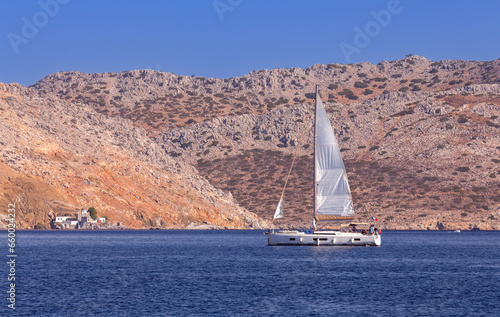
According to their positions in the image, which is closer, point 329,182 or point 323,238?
point 329,182

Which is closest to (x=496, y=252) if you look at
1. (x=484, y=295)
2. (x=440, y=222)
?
(x=484, y=295)

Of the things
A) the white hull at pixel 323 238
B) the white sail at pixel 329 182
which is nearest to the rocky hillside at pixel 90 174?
the white hull at pixel 323 238

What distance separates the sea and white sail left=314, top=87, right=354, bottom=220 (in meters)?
4.97

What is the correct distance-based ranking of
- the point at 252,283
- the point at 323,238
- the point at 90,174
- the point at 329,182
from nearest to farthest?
the point at 252,283 < the point at 329,182 < the point at 323,238 < the point at 90,174

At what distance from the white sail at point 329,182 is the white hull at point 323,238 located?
3.87 m

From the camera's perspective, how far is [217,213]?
164000mm

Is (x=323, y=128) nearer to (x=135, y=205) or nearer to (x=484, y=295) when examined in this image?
(x=484, y=295)

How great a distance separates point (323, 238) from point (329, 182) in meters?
7.86

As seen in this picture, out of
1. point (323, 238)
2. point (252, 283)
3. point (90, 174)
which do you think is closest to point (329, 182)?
point (323, 238)

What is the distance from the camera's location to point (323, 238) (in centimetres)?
8875

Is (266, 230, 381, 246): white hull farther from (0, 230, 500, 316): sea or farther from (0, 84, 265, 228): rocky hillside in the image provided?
(0, 84, 265, 228): rocky hillside

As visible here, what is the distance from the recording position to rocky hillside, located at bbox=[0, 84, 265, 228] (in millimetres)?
142500

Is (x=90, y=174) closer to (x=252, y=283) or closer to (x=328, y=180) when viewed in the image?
(x=328, y=180)

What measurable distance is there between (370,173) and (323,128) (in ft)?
366
